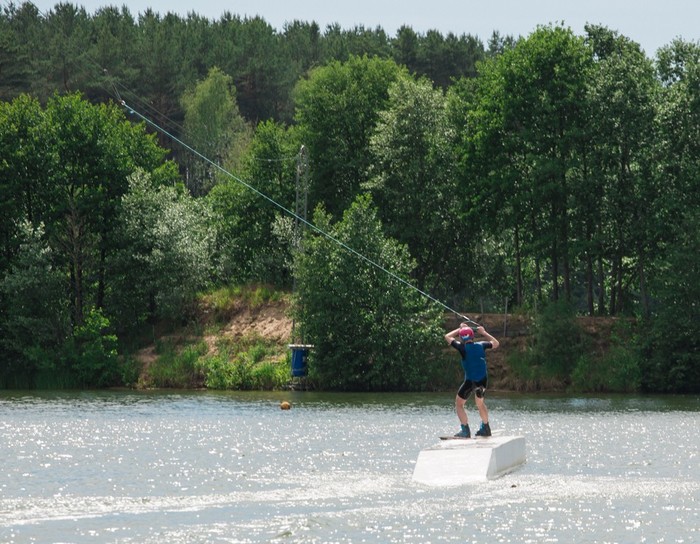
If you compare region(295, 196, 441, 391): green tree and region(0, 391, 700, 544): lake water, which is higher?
region(295, 196, 441, 391): green tree

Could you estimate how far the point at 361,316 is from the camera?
62.7 metres

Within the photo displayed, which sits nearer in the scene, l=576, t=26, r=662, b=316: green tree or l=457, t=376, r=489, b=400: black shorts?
l=457, t=376, r=489, b=400: black shorts

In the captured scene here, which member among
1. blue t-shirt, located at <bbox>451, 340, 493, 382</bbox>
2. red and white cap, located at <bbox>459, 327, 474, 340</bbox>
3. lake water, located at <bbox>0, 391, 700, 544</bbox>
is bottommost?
lake water, located at <bbox>0, 391, 700, 544</bbox>

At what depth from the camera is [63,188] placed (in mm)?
72188

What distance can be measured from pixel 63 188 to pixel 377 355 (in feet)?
66.2

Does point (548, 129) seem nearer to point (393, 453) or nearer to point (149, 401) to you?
point (149, 401)

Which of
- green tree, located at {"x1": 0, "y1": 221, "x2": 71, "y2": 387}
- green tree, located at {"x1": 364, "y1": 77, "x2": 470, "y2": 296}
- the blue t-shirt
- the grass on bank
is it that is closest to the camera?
the blue t-shirt

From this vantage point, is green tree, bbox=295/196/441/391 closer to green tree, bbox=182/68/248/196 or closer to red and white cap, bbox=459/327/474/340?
red and white cap, bbox=459/327/474/340

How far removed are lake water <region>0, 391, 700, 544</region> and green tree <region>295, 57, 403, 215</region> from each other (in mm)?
29048

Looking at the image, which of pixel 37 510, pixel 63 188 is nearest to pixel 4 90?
pixel 63 188

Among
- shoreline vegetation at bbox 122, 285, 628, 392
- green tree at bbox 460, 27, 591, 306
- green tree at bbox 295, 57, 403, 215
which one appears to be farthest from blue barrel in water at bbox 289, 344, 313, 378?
green tree at bbox 295, 57, 403, 215

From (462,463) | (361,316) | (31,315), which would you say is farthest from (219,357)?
(462,463)

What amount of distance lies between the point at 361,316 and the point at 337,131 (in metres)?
18.7

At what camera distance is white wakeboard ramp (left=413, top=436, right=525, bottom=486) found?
2725 cm
